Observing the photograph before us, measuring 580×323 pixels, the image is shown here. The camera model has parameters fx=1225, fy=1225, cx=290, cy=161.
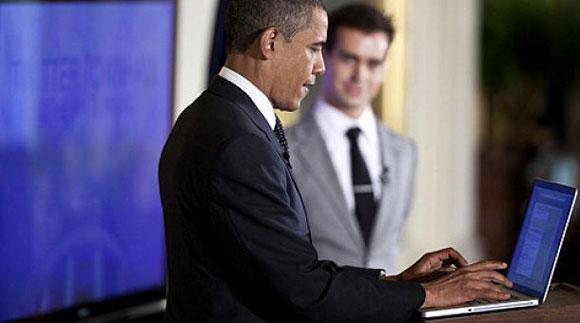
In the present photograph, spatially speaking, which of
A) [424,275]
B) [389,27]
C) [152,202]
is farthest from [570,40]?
[424,275]

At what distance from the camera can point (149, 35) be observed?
11.6ft

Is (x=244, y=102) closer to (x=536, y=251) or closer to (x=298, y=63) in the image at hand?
(x=298, y=63)

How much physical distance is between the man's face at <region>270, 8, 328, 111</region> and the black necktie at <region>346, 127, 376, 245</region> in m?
1.49

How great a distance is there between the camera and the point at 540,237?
91.5 inches

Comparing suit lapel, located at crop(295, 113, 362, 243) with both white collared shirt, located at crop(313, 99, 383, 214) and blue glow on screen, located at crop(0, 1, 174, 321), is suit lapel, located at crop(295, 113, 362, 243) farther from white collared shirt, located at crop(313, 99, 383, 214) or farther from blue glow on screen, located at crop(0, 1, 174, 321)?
blue glow on screen, located at crop(0, 1, 174, 321)

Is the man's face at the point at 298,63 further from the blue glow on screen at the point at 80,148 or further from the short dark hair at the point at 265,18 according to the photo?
the blue glow on screen at the point at 80,148

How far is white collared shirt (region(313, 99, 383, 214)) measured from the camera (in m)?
3.73

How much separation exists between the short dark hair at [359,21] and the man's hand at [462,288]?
1.65m

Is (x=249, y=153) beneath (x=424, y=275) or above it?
above

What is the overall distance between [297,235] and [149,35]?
159 centimetres

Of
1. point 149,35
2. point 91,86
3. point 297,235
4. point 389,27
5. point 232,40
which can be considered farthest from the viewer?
point 389,27

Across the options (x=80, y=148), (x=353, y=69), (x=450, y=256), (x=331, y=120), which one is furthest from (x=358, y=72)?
(x=450, y=256)

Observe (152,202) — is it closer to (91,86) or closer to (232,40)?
(91,86)

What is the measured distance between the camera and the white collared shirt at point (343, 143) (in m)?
3.73
